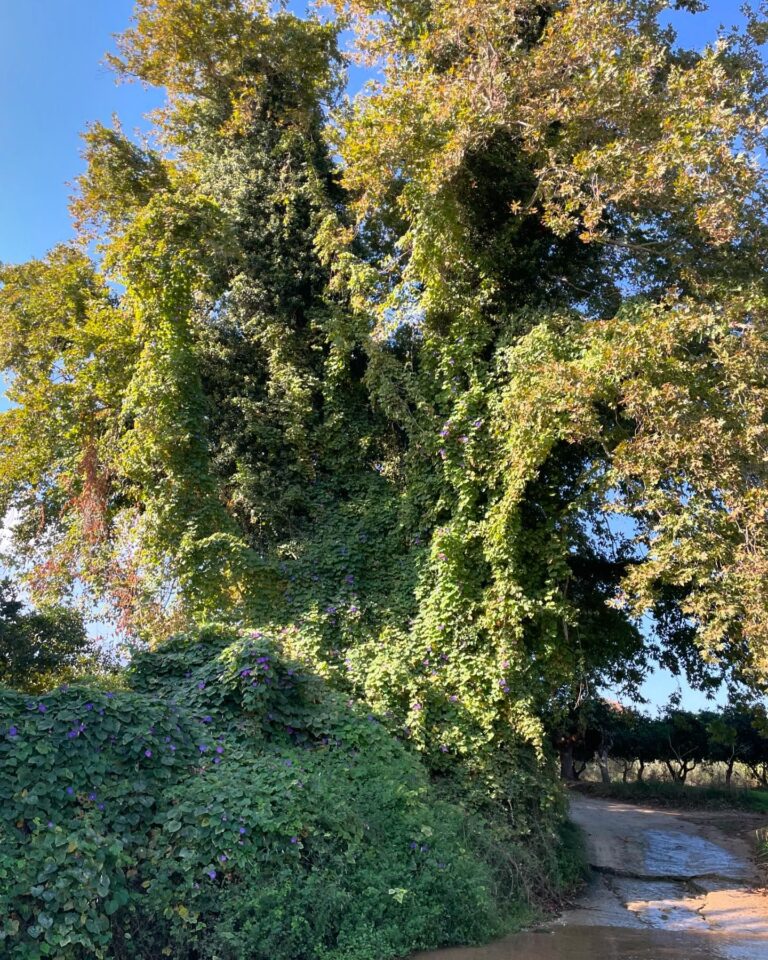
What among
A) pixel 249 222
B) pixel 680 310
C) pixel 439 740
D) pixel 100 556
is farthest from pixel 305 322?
pixel 439 740

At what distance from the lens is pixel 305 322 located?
12.4 metres

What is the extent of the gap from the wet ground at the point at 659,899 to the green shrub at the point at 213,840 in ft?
2.26

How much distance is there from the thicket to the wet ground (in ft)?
2.88

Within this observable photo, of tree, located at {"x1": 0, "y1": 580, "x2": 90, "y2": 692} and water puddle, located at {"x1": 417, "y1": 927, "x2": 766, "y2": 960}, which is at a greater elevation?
tree, located at {"x1": 0, "y1": 580, "x2": 90, "y2": 692}

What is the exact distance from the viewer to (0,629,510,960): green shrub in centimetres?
476

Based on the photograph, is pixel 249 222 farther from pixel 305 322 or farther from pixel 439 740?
pixel 439 740

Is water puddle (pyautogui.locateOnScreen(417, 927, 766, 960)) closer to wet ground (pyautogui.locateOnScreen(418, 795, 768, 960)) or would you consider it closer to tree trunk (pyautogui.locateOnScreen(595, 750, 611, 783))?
wet ground (pyautogui.locateOnScreen(418, 795, 768, 960))

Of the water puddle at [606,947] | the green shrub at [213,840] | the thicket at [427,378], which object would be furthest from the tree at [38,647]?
the water puddle at [606,947]

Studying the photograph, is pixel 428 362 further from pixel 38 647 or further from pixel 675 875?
pixel 38 647

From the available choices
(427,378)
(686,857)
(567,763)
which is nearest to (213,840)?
(427,378)

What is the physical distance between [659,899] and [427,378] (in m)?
7.98

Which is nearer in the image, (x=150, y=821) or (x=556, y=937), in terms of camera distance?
(x=150, y=821)

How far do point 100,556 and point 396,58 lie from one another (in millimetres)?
9215

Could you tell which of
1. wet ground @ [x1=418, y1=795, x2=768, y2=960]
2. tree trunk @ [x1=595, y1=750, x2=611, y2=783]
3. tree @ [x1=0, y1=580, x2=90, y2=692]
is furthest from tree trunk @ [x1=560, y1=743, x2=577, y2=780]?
tree @ [x1=0, y1=580, x2=90, y2=692]
